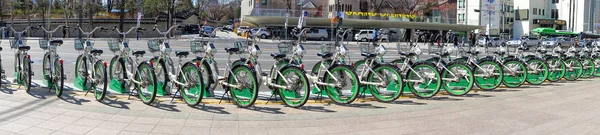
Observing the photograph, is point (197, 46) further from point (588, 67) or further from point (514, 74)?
point (588, 67)

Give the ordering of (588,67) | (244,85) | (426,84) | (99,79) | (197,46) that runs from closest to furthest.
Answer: (244,85)
(99,79)
(197,46)
(426,84)
(588,67)

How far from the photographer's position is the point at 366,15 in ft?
173

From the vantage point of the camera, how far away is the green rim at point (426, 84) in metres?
7.24

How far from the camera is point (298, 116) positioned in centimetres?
593

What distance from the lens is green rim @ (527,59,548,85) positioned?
9.61m

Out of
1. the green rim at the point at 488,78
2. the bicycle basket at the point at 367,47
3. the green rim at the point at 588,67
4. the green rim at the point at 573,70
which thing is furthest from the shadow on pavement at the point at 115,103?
the green rim at the point at 588,67

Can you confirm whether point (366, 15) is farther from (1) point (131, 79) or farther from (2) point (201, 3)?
(1) point (131, 79)

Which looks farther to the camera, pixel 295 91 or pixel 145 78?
pixel 145 78

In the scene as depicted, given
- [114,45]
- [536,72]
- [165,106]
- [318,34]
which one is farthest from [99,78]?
[318,34]

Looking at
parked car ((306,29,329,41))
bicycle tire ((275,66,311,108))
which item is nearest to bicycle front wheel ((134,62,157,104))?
bicycle tire ((275,66,311,108))

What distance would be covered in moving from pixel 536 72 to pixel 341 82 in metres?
5.26

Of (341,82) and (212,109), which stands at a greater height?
(341,82)

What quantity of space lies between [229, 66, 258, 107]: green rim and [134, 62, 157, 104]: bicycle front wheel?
1.09 meters

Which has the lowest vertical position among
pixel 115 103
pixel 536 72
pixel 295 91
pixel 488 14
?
pixel 115 103
